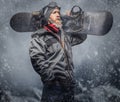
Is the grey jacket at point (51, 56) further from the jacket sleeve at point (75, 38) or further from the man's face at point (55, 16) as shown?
the jacket sleeve at point (75, 38)

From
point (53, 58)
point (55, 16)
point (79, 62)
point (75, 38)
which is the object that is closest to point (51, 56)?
point (53, 58)

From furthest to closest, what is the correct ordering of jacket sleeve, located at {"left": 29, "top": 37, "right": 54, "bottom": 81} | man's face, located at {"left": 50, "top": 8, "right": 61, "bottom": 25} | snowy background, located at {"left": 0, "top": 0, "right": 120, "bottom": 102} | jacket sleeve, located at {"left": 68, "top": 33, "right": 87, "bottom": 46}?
snowy background, located at {"left": 0, "top": 0, "right": 120, "bottom": 102}, jacket sleeve, located at {"left": 68, "top": 33, "right": 87, "bottom": 46}, man's face, located at {"left": 50, "top": 8, "right": 61, "bottom": 25}, jacket sleeve, located at {"left": 29, "top": 37, "right": 54, "bottom": 81}

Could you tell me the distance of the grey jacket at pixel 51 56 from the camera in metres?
4.12

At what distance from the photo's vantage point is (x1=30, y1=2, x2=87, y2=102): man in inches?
163

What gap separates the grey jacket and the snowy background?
201cm

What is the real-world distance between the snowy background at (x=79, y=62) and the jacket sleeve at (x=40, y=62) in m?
2.10

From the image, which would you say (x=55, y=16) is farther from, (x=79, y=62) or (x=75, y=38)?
(x=79, y=62)

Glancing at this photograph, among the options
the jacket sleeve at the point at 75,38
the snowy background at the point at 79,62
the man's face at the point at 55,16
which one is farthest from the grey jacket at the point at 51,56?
the snowy background at the point at 79,62

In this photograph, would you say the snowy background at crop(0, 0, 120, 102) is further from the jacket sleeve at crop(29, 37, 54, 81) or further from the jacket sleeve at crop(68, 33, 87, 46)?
the jacket sleeve at crop(29, 37, 54, 81)

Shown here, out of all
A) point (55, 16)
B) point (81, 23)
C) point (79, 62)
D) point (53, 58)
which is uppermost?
point (55, 16)

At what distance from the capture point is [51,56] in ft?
14.1

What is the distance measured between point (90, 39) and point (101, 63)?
0.59 metres

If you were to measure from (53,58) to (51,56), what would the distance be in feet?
0.13

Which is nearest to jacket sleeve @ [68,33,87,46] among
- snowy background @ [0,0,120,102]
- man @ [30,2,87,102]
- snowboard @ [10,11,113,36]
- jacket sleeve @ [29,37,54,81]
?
snowboard @ [10,11,113,36]
